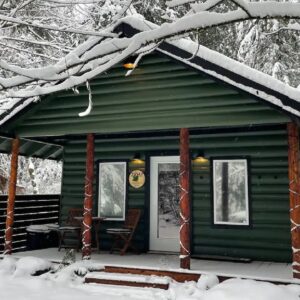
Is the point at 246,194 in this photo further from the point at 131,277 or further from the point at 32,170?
the point at 32,170

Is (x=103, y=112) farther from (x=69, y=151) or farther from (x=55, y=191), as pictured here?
(x=55, y=191)

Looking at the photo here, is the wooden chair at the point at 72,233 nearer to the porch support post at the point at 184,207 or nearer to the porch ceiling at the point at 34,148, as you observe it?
the porch ceiling at the point at 34,148

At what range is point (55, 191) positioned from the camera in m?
30.4

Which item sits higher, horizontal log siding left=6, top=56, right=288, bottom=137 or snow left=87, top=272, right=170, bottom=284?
horizontal log siding left=6, top=56, right=288, bottom=137

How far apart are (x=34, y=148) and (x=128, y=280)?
19.2 feet

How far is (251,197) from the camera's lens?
29.6 feet

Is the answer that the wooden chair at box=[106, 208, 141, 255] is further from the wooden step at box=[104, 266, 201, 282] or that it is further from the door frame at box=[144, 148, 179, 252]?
the wooden step at box=[104, 266, 201, 282]

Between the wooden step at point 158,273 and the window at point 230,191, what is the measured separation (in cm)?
242

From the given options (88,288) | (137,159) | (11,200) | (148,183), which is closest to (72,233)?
(11,200)

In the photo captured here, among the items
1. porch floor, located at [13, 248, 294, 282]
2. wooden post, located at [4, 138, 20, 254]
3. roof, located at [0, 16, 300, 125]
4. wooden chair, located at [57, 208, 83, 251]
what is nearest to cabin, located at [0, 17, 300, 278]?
roof, located at [0, 16, 300, 125]

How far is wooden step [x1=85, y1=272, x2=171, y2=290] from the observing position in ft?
22.9

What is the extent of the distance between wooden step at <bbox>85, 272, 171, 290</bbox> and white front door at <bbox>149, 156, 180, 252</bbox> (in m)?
2.41

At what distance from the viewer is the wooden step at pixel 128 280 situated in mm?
6988

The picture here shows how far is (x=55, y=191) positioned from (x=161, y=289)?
81.0ft
